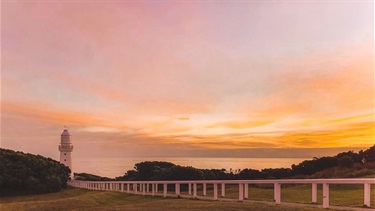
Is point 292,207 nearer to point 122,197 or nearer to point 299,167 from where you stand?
point 122,197

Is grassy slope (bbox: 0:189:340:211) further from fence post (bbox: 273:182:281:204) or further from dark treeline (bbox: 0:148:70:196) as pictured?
dark treeline (bbox: 0:148:70:196)

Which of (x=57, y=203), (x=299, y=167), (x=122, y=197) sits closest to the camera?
(x=57, y=203)

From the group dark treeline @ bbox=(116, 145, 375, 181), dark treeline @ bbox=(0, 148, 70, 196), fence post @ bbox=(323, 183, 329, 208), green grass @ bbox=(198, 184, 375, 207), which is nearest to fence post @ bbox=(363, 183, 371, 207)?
fence post @ bbox=(323, 183, 329, 208)

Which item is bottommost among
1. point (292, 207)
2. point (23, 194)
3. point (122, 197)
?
point (23, 194)

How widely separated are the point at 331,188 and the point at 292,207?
31.1ft

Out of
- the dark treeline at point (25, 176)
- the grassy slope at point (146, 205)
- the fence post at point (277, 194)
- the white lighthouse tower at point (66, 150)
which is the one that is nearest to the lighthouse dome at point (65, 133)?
the white lighthouse tower at point (66, 150)

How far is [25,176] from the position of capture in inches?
1778

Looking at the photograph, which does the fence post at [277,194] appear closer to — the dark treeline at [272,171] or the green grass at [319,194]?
the green grass at [319,194]

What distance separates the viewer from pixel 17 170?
45.3 metres

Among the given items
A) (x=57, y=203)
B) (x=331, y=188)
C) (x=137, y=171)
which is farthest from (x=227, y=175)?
(x=57, y=203)

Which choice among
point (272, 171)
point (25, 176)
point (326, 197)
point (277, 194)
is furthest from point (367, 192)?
point (25, 176)

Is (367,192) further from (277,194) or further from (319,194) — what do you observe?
(319,194)

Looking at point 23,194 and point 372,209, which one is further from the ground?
point 372,209

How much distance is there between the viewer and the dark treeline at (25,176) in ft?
144
